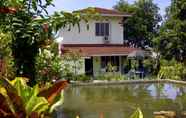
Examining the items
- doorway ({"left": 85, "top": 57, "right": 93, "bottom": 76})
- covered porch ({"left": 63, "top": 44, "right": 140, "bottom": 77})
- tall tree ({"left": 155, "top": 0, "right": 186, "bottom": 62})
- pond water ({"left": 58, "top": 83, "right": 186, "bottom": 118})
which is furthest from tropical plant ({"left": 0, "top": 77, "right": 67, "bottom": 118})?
doorway ({"left": 85, "top": 57, "right": 93, "bottom": 76})

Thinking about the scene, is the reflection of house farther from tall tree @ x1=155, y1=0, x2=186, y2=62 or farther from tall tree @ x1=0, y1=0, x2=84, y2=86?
tall tree @ x1=0, y1=0, x2=84, y2=86

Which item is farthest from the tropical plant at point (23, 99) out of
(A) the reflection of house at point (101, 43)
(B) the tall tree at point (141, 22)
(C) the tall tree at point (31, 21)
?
(B) the tall tree at point (141, 22)

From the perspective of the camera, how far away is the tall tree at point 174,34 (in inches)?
1336

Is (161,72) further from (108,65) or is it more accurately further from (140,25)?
(140,25)

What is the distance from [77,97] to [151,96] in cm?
341

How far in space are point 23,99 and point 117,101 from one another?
19367mm

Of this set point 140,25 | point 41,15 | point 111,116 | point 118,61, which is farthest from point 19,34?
point 140,25

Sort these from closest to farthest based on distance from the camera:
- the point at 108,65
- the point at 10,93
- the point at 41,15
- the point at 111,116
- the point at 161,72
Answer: the point at 10,93
the point at 41,15
the point at 111,116
the point at 161,72
the point at 108,65

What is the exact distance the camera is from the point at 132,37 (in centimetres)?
5256

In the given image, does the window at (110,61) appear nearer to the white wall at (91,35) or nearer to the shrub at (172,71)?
the white wall at (91,35)

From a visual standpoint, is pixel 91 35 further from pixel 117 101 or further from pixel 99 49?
pixel 117 101

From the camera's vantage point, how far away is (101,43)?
4025cm

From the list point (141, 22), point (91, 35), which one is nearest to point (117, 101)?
point (91, 35)

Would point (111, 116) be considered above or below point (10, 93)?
below
